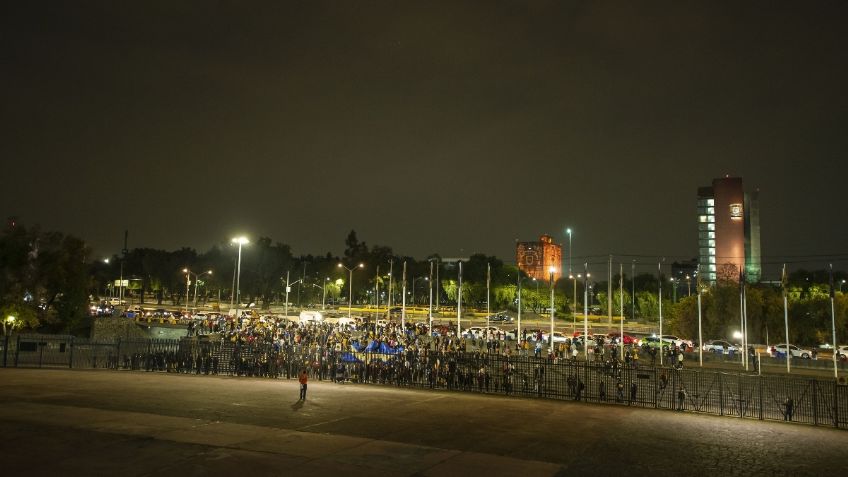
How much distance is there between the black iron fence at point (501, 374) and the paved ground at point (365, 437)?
148cm

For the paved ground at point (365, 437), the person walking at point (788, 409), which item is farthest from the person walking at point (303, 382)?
the person walking at point (788, 409)

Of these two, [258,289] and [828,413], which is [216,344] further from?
[258,289]

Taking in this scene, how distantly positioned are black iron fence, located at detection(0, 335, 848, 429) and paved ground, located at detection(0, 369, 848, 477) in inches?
58.4

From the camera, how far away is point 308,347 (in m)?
A: 30.8

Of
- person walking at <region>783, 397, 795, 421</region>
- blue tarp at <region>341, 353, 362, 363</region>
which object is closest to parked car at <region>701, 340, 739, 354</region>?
person walking at <region>783, 397, 795, 421</region>

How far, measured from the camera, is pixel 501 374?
1138 inches

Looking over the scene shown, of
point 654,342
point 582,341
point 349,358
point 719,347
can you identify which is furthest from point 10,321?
point 719,347

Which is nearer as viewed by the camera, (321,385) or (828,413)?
(828,413)

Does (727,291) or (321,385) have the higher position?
(727,291)

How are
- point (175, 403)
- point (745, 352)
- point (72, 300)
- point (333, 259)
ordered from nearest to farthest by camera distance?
point (175, 403) → point (745, 352) → point (72, 300) → point (333, 259)

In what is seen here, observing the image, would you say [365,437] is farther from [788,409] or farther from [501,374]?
[788,409]

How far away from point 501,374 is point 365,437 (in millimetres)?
14167

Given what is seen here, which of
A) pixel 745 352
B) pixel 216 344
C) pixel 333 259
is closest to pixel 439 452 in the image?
pixel 216 344

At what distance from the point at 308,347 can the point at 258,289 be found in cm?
8750
